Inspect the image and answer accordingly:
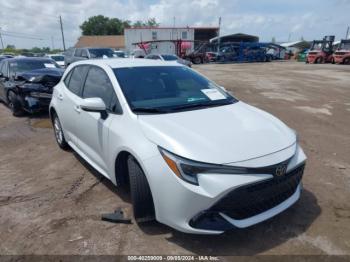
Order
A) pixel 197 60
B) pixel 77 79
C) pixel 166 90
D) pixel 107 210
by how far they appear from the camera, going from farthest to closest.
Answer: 1. pixel 197 60
2. pixel 77 79
3. pixel 166 90
4. pixel 107 210

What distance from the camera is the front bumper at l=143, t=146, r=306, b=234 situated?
230 centimetres

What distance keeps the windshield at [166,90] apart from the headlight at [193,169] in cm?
84

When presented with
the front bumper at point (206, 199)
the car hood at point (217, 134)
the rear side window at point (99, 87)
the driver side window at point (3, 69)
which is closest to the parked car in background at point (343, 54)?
the driver side window at point (3, 69)

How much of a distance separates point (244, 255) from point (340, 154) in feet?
10.6

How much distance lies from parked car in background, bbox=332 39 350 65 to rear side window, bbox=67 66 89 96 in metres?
32.6

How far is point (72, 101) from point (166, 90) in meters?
1.46

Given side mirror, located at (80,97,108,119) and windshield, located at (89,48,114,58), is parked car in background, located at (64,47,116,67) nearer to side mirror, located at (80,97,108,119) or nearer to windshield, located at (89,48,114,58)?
windshield, located at (89,48,114,58)

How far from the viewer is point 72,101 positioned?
4117mm

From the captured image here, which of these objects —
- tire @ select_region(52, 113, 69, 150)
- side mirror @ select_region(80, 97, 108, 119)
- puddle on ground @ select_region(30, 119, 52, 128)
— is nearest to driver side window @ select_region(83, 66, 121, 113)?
side mirror @ select_region(80, 97, 108, 119)

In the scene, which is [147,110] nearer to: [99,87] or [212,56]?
[99,87]

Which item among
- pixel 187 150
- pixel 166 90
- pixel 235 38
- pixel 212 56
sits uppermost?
pixel 235 38

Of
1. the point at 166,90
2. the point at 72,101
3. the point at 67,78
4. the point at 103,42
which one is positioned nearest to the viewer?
the point at 166,90

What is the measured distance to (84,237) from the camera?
2.82 m

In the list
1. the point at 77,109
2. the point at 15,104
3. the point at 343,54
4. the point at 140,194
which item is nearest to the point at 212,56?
the point at 343,54
